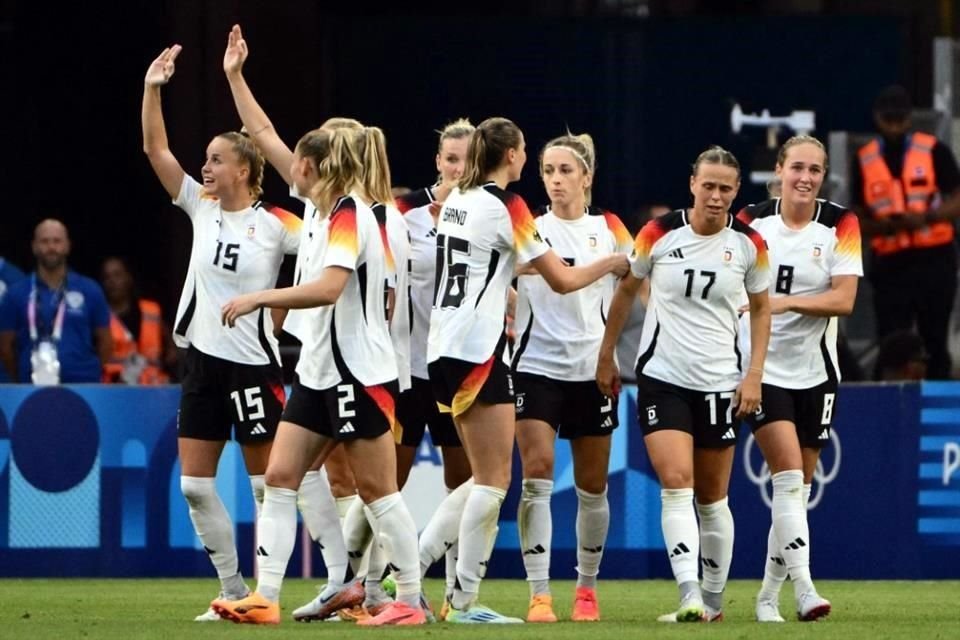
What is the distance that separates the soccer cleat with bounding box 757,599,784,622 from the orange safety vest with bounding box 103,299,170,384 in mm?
6272

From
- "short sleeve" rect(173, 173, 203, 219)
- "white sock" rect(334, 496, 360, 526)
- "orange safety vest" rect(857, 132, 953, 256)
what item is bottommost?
"white sock" rect(334, 496, 360, 526)

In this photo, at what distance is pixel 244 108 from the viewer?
11273 millimetres

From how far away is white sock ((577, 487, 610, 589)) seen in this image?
1156 cm

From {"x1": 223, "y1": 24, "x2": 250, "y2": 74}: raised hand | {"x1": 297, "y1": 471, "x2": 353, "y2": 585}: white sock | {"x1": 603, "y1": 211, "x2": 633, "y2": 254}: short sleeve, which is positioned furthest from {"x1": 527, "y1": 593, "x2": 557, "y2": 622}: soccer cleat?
{"x1": 223, "y1": 24, "x2": 250, "y2": 74}: raised hand

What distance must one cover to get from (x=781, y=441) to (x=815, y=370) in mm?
438

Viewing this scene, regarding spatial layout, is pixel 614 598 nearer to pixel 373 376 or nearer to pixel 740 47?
pixel 373 376

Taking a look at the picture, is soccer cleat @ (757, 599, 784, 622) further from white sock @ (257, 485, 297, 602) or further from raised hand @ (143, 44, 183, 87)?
raised hand @ (143, 44, 183, 87)

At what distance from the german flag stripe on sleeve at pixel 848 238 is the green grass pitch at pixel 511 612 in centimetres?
177

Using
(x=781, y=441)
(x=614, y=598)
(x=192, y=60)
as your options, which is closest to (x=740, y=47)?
(x=192, y=60)

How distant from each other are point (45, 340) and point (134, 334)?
1.56 m

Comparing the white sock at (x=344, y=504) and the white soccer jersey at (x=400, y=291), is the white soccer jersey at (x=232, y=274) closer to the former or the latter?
the white soccer jersey at (x=400, y=291)

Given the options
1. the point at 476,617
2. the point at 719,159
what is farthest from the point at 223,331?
the point at 719,159

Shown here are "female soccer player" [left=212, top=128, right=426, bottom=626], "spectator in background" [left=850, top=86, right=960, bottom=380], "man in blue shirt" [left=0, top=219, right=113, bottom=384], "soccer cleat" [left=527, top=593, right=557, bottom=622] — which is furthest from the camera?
"spectator in background" [left=850, top=86, right=960, bottom=380]

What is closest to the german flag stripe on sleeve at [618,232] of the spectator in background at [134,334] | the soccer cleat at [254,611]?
the soccer cleat at [254,611]
